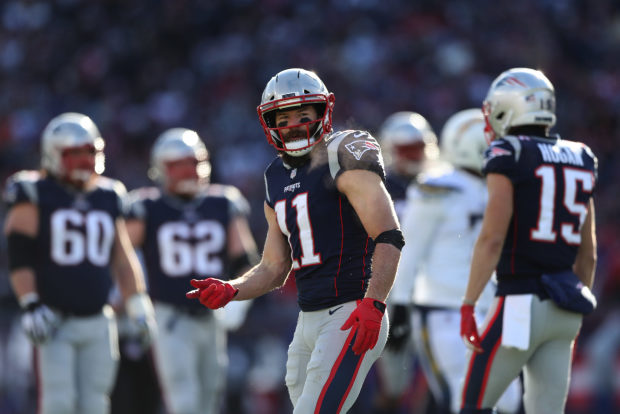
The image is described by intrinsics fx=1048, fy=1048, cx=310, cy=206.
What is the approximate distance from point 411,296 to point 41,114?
997cm

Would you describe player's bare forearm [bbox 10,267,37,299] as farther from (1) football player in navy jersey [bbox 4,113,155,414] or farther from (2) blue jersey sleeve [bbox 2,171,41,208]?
(2) blue jersey sleeve [bbox 2,171,41,208]

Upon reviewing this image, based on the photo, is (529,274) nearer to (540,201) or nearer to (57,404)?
(540,201)

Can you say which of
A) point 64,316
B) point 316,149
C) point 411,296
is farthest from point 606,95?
point 316,149

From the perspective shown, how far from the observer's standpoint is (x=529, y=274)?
426cm

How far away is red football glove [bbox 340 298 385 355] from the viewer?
3.57 metres

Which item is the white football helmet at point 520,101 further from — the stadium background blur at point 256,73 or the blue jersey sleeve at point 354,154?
the stadium background blur at point 256,73

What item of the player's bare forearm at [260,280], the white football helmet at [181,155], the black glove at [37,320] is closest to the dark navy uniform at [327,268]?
the player's bare forearm at [260,280]

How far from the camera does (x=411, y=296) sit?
5941mm

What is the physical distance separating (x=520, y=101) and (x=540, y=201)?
485mm

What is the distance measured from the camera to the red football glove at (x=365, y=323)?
357cm

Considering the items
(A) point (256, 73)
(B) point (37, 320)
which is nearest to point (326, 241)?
(B) point (37, 320)

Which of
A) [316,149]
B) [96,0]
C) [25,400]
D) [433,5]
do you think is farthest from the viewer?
[96,0]

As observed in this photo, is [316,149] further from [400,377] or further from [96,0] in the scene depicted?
[96,0]

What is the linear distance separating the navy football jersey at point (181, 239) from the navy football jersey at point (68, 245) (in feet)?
3.01
